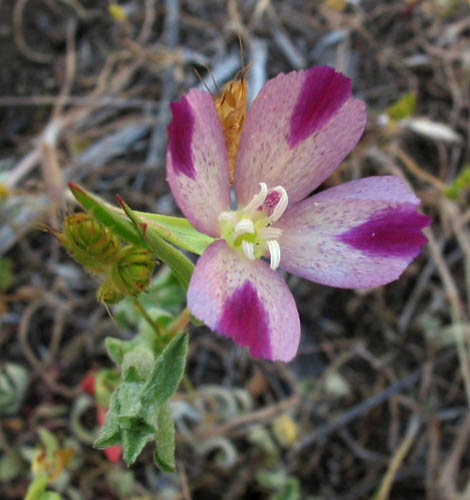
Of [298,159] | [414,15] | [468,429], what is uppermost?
[298,159]

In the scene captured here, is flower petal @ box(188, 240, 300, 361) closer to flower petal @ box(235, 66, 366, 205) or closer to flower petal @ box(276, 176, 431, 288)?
flower petal @ box(276, 176, 431, 288)

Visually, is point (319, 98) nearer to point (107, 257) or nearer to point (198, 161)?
point (198, 161)

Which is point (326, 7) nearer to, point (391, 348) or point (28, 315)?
point (391, 348)

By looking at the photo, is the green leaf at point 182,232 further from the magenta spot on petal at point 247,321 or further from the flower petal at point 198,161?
the magenta spot on petal at point 247,321

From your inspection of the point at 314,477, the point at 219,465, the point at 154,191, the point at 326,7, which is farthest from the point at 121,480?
the point at 326,7

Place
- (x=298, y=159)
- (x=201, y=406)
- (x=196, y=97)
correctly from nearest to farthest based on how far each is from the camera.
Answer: (x=196, y=97) < (x=298, y=159) < (x=201, y=406)

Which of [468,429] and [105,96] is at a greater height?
[105,96]

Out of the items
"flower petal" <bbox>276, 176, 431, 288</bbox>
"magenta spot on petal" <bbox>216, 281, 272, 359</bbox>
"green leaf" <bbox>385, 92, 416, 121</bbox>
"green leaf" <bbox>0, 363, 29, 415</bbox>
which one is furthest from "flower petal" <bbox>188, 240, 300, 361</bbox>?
"green leaf" <bbox>385, 92, 416, 121</bbox>
